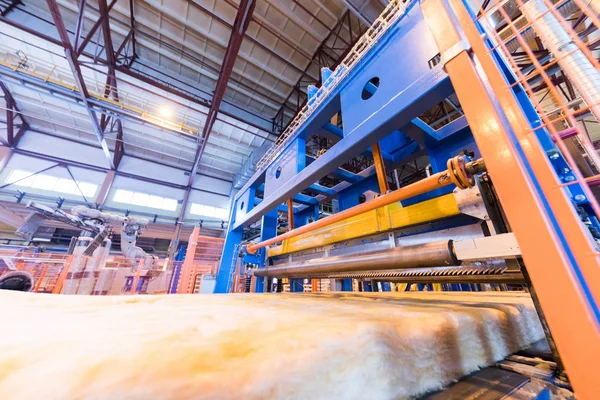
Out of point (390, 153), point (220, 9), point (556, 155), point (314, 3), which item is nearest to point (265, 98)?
point (220, 9)

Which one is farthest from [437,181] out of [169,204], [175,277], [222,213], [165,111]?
[169,204]

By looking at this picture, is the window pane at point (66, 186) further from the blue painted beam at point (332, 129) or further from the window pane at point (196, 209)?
the blue painted beam at point (332, 129)

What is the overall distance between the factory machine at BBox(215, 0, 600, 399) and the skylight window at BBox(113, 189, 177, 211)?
11.4 meters

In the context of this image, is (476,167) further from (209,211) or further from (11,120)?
(11,120)

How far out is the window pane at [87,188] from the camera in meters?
10.2

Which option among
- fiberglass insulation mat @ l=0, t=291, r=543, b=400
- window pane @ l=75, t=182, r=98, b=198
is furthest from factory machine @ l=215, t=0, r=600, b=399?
window pane @ l=75, t=182, r=98, b=198

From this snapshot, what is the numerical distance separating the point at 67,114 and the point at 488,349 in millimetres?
14226

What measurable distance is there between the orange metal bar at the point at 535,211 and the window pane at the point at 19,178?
1535 cm

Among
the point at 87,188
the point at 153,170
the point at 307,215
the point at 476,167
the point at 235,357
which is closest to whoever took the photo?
the point at 235,357

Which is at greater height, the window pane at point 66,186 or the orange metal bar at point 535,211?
the window pane at point 66,186

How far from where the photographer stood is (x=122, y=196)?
Result: 35.4 feet

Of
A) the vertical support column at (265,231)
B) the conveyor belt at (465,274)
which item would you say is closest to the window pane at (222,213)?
the vertical support column at (265,231)

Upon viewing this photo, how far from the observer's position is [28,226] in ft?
29.3

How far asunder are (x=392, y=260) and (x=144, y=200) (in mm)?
13197
